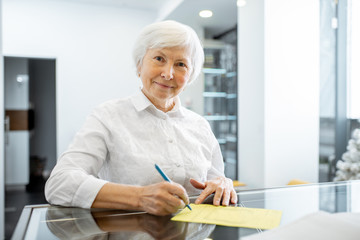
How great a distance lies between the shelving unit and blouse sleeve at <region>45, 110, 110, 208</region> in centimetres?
437

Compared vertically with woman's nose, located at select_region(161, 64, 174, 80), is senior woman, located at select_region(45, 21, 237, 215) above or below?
below

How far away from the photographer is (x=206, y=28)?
231 inches

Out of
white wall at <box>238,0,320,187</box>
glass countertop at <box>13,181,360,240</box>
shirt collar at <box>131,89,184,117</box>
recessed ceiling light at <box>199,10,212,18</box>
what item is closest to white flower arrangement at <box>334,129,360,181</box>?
white wall at <box>238,0,320,187</box>

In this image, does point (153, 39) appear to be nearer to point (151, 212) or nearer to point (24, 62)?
point (151, 212)

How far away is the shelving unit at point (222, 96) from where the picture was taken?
5.44m

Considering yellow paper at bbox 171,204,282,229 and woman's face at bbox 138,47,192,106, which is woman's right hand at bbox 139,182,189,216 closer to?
yellow paper at bbox 171,204,282,229

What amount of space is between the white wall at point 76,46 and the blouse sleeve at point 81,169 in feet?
13.8

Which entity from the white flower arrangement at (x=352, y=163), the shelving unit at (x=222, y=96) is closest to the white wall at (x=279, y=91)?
the white flower arrangement at (x=352, y=163)

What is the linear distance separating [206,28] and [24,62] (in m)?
3.24

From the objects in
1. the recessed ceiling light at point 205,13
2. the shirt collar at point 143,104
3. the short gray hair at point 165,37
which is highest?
the recessed ceiling light at point 205,13

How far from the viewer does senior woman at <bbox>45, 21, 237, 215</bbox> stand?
1.04 metres

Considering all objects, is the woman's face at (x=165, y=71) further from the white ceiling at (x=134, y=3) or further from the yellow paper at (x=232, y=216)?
the white ceiling at (x=134, y=3)

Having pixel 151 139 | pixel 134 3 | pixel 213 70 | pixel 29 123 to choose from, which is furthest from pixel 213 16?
pixel 151 139

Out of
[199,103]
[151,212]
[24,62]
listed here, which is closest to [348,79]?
[199,103]
